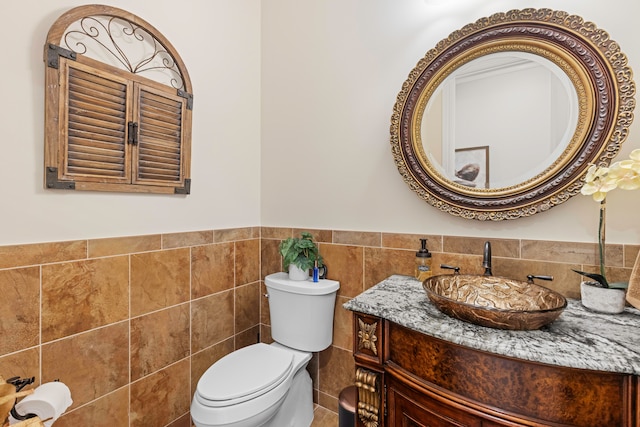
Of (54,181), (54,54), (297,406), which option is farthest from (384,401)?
(54,54)

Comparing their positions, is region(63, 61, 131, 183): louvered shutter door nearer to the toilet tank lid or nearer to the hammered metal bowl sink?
the toilet tank lid

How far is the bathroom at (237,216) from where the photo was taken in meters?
1.09

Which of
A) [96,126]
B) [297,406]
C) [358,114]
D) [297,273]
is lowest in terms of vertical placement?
[297,406]

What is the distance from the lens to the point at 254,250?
78.2 inches

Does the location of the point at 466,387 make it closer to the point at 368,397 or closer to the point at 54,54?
the point at 368,397

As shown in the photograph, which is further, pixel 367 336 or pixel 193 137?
pixel 193 137

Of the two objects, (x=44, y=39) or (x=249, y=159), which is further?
(x=249, y=159)

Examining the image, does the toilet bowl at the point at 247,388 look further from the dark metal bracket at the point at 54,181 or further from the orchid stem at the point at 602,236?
the orchid stem at the point at 602,236

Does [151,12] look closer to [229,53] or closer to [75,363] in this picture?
[229,53]

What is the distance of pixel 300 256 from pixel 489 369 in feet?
3.48

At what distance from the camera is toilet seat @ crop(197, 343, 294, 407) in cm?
120

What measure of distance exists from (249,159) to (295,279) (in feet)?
2.83

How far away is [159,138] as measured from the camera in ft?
4.79

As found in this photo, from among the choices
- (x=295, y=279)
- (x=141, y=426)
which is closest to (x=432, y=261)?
(x=295, y=279)
